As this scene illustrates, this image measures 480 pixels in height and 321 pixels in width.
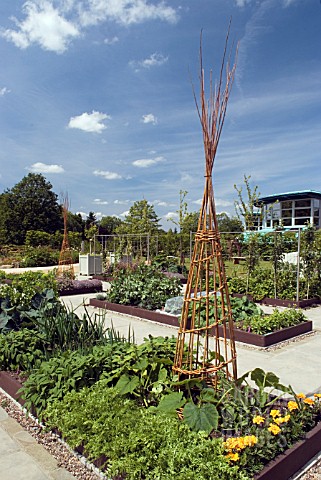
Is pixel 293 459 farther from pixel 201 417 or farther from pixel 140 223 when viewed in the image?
pixel 140 223

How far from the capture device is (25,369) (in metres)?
3.66

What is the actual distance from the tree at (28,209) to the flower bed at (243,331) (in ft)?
106

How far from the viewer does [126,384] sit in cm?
276

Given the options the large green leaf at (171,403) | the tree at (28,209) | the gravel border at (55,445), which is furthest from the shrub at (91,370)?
the tree at (28,209)

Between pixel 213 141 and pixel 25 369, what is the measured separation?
278 cm

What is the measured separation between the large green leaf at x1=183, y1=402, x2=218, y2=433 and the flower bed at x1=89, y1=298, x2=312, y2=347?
10.3ft

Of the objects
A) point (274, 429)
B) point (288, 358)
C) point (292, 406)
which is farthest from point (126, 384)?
point (288, 358)

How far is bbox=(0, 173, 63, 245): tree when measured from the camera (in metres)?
38.1

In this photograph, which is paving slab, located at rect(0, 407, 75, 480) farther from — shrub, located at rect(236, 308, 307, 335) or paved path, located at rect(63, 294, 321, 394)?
shrub, located at rect(236, 308, 307, 335)

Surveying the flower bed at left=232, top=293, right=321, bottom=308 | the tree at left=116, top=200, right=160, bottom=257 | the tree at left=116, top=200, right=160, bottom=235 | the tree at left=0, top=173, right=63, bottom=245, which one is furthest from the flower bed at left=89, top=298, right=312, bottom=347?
the tree at left=0, top=173, right=63, bottom=245

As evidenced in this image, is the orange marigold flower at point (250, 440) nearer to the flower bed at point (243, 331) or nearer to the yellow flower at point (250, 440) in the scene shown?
the yellow flower at point (250, 440)

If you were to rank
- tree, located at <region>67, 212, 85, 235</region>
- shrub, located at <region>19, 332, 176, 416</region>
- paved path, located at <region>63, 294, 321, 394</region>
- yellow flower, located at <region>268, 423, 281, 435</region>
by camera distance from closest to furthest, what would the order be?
yellow flower, located at <region>268, 423, 281, 435</region> → shrub, located at <region>19, 332, 176, 416</region> → paved path, located at <region>63, 294, 321, 394</region> → tree, located at <region>67, 212, 85, 235</region>

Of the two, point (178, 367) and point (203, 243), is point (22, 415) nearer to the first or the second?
point (178, 367)

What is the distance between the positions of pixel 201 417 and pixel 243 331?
344 centimetres
